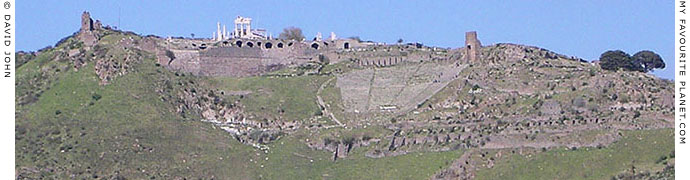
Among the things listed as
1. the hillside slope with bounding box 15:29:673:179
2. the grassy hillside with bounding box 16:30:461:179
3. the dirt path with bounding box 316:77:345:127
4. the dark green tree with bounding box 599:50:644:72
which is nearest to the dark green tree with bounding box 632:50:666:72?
the dark green tree with bounding box 599:50:644:72

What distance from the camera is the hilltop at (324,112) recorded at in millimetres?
97250

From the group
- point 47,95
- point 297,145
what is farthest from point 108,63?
point 297,145

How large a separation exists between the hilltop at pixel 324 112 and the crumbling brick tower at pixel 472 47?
0.31ft

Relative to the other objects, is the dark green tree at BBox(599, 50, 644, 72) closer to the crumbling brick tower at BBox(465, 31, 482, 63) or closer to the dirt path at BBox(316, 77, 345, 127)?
the crumbling brick tower at BBox(465, 31, 482, 63)

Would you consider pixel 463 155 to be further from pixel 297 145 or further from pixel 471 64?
Answer: pixel 471 64

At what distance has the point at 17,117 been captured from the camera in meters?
107

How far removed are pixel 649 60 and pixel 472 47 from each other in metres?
13.4

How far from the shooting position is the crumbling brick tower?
11869 centimetres

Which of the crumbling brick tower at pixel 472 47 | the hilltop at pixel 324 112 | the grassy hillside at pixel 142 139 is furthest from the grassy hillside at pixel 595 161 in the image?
the crumbling brick tower at pixel 472 47

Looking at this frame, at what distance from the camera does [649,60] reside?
12294 centimetres

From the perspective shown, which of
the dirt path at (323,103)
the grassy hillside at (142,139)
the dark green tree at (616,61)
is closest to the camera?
the grassy hillside at (142,139)

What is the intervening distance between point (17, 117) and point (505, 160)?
31.5 meters

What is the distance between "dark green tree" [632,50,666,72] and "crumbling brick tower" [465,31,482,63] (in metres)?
11.9

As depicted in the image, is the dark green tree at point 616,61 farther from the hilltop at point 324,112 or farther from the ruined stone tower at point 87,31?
the ruined stone tower at point 87,31
